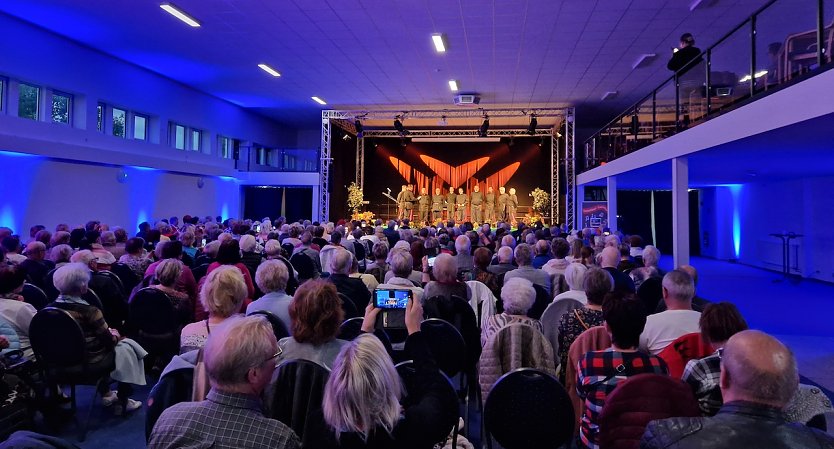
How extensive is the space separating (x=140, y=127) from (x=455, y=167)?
1280 centimetres

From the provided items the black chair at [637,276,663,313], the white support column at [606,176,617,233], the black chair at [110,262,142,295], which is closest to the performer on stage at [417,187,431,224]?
the white support column at [606,176,617,233]

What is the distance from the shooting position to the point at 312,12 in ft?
30.7

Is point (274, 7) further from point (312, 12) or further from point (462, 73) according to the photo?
point (462, 73)

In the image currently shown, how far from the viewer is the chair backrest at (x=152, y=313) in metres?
4.09

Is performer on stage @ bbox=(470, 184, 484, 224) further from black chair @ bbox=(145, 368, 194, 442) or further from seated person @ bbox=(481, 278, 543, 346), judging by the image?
black chair @ bbox=(145, 368, 194, 442)

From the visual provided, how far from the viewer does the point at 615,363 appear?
224 cm

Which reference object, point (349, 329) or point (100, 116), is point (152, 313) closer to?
point (349, 329)

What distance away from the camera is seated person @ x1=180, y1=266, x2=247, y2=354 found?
119 inches

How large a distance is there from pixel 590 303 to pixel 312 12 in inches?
320

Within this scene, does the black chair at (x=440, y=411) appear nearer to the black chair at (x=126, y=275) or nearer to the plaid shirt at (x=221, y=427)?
the plaid shirt at (x=221, y=427)

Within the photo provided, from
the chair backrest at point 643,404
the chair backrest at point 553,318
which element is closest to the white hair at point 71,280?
the chair backrest at point 553,318

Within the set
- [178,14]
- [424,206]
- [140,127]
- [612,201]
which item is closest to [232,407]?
[178,14]

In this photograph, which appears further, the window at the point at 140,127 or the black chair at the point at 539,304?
the window at the point at 140,127

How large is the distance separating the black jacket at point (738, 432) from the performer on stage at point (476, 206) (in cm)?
1911
